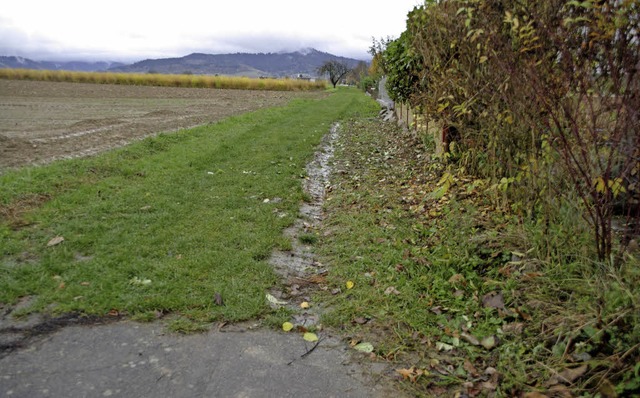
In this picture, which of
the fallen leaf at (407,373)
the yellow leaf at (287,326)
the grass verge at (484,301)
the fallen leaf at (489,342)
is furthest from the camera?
the yellow leaf at (287,326)

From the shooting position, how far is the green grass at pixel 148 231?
12.4ft

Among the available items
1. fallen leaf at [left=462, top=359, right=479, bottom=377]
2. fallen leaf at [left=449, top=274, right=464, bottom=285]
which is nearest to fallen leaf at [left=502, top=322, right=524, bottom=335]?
fallen leaf at [left=462, top=359, right=479, bottom=377]

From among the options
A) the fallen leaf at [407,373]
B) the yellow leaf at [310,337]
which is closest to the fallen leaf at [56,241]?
the yellow leaf at [310,337]

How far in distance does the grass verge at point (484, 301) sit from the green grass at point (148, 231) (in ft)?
3.32

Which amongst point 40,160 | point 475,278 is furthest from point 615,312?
point 40,160

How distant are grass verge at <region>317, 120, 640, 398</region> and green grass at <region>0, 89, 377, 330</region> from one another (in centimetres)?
101

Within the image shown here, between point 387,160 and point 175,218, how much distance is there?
528 centimetres

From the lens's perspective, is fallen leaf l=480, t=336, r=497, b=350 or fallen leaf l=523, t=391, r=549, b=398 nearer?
fallen leaf l=523, t=391, r=549, b=398

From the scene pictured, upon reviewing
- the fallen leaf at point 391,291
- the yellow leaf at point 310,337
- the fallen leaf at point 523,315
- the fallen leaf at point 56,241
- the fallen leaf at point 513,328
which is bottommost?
the yellow leaf at point 310,337

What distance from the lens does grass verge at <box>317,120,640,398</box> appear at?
2691mm

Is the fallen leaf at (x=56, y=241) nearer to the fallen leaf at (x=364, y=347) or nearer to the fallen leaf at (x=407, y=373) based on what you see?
the fallen leaf at (x=364, y=347)

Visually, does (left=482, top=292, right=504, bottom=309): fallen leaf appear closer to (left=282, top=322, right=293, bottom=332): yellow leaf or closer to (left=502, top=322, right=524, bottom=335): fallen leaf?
(left=502, top=322, right=524, bottom=335): fallen leaf

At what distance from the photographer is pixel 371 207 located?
20.6ft

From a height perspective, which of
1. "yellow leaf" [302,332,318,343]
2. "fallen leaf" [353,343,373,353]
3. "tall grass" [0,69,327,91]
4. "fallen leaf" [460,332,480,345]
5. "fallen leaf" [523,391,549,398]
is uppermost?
"tall grass" [0,69,327,91]
